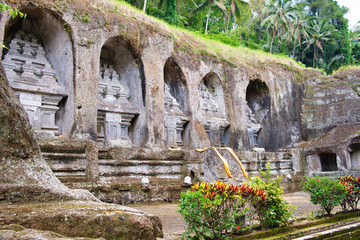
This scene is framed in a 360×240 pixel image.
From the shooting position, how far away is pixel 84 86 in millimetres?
8867

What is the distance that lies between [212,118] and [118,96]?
170 inches

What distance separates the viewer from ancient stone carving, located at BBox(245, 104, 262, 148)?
15.0m

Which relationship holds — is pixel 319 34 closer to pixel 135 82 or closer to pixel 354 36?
pixel 354 36

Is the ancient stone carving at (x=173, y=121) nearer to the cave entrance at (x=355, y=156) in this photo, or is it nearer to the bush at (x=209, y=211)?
the cave entrance at (x=355, y=156)

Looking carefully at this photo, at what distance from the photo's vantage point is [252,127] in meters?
15.0

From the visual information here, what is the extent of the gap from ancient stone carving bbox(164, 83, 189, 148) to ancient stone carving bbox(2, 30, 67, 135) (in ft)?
12.6

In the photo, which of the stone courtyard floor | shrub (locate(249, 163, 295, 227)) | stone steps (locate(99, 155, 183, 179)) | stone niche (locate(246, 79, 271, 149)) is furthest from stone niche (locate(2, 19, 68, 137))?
stone niche (locate(246, 79, 271, 149))

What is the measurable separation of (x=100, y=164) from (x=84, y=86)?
118 inches

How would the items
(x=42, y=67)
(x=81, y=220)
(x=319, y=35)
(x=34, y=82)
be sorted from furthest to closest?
(x=319, y=35), (x=42, y=67), (x=34, y=82), (x=81, y=220)

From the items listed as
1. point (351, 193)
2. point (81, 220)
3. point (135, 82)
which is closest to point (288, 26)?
point (135, 82)

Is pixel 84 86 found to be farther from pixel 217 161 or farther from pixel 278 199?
pixel 278 199

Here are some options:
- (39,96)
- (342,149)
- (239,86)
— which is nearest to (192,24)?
(239,86)

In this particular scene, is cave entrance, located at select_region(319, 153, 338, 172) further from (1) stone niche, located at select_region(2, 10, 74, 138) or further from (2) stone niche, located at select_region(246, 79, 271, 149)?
(1) stone niche, located at select_region(2, 10, 74, 138)

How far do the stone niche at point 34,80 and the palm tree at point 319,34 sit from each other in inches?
1225
